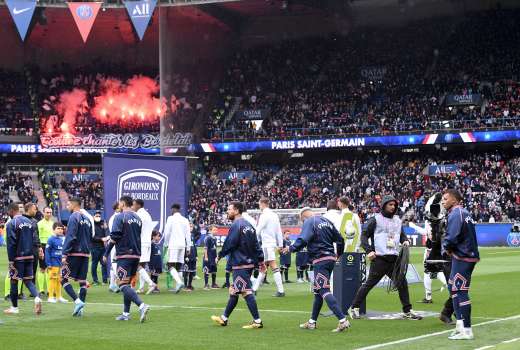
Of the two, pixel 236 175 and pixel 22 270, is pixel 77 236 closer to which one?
pixel 22 270

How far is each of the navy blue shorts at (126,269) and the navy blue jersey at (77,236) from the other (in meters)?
1.07

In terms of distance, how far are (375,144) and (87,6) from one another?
64.1 feet

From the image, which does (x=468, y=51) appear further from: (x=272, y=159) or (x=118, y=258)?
→ (x=118, y=258)

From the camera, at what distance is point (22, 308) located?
1781 centimetres

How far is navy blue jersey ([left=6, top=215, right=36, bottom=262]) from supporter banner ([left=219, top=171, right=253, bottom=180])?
43.5 m

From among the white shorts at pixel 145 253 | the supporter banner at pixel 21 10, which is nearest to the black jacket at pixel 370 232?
the white shorts at pixel 145 253

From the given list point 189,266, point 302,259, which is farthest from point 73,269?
point 302,259

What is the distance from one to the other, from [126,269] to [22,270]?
2337 millimetres

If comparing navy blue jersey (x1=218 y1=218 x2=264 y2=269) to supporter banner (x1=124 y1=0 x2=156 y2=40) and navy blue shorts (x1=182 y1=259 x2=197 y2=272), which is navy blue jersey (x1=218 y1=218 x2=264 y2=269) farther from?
supporter banner (x1=124 y1=0 x2=156 y2=40)

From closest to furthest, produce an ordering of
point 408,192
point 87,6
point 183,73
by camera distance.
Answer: point 87,6 → point 408,192 → point 183,73

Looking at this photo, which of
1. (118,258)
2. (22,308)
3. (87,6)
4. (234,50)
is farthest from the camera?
(234,50)

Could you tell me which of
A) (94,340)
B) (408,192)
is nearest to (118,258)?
(94,340)

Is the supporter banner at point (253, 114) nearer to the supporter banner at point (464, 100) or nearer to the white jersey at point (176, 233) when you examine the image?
the supporter banner at point (464, 100)

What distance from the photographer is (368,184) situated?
54438mm
